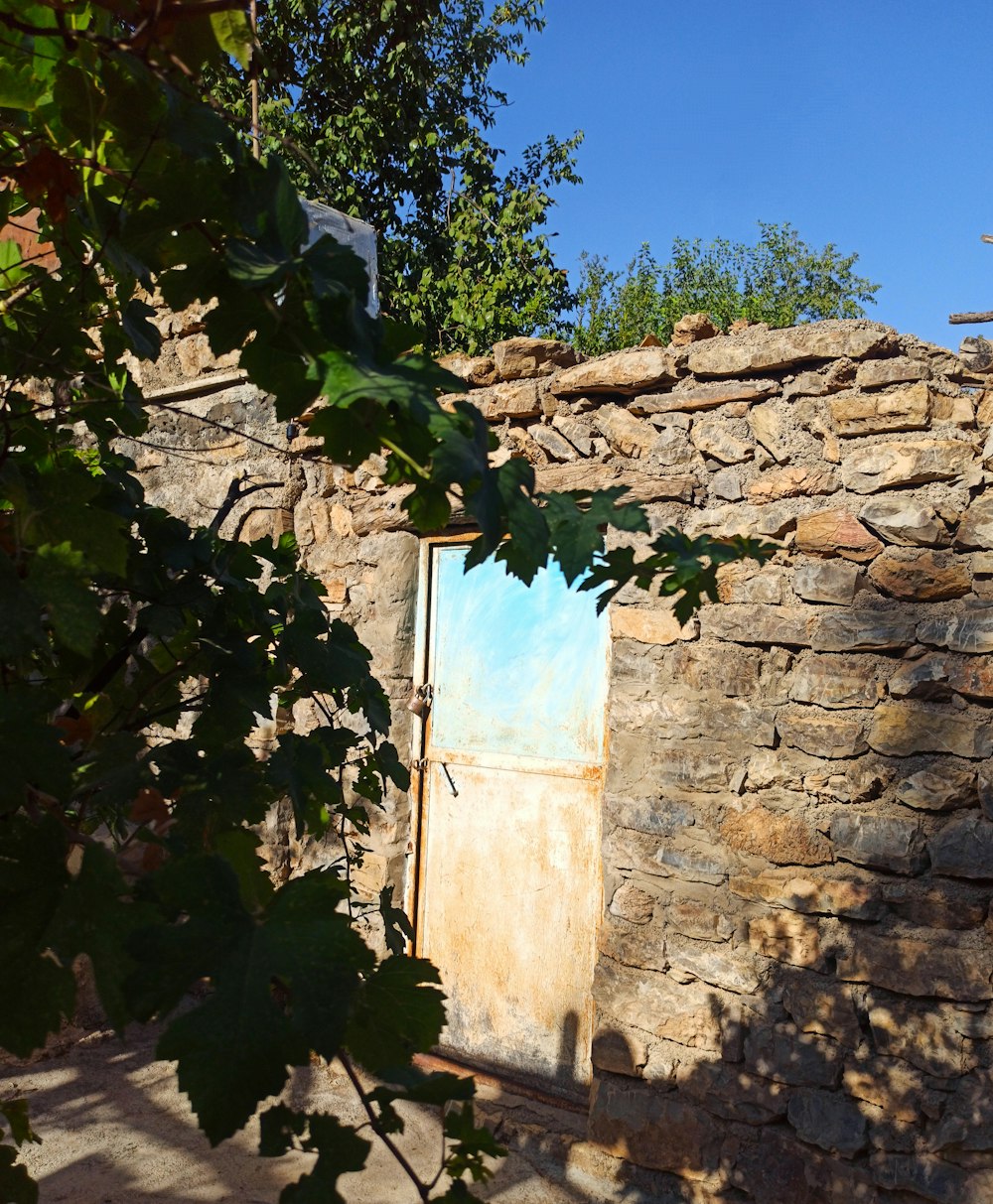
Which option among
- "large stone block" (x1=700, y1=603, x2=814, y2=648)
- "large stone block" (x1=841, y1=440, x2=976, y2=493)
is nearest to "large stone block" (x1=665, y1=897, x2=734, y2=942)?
"large stone block" (x1=700, y1=603, x2=814, y2=648)

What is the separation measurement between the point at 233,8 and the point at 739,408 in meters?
2.36

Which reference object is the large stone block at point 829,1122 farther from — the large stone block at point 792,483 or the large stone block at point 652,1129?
the large stone block at point 792,483

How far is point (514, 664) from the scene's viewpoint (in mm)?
3752

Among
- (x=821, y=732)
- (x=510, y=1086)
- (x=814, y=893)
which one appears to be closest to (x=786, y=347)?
(x=821, y=732)

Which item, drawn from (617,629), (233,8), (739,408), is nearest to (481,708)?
(617,629)

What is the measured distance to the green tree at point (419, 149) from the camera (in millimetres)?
9844

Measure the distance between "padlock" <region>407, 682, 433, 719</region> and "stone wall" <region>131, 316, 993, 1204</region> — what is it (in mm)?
832

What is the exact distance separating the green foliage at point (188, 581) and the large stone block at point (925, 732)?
1842 mm

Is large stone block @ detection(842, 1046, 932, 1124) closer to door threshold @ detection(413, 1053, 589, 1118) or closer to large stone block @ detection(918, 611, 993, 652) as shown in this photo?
door threshold @ detection(413, 1053, 589, 1118)

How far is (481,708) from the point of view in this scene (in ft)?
12.6

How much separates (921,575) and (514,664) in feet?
4.49

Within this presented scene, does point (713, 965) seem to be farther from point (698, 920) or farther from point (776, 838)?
point (776, 838)

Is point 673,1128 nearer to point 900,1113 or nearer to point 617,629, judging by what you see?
point 900,1113

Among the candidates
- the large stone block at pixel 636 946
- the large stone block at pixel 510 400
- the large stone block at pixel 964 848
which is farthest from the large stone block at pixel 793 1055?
the large stone block at pixel 510 400
